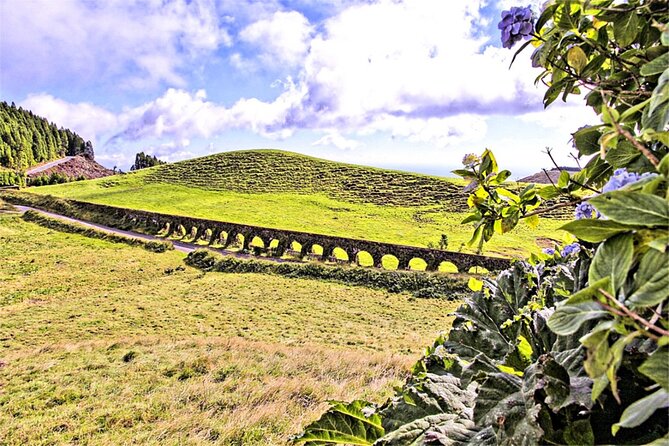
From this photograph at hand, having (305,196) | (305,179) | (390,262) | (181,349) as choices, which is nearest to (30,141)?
(305,179)

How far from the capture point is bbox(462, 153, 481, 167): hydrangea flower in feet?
5.02

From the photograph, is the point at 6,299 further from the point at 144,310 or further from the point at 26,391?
the point at 26,391

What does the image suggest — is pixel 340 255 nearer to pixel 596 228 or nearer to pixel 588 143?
pixel 588 143

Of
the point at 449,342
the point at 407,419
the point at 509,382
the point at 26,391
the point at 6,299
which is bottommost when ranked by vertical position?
the point at 6,299

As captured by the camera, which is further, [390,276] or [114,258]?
[114,258]

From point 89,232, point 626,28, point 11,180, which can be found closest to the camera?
point 626,28

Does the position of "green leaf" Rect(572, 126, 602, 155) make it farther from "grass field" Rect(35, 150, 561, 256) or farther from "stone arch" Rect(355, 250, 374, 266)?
"grass field" Rect(35, 150, 561, 256)

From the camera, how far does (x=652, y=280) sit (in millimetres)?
580

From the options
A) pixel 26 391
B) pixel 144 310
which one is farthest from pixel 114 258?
pixel 26 391

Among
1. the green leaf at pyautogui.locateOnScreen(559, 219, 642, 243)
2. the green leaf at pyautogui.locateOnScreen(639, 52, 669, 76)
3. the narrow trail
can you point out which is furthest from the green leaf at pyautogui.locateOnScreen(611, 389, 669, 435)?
the narrow trail

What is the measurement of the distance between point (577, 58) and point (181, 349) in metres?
11.6

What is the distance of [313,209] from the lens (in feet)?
190

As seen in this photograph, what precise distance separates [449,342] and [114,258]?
3514 centimetres

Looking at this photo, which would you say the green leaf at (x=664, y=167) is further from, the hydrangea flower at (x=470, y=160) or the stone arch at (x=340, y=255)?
the stone arch at (x=340, y=255)
